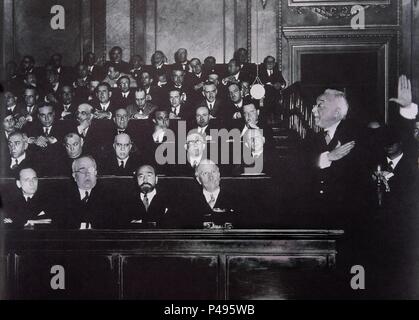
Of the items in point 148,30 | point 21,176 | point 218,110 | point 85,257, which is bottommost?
point 85,257

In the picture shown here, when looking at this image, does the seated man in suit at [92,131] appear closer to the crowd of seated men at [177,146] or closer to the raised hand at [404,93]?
the crowd of seated men at [177,146]

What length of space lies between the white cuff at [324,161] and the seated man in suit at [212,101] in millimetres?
990

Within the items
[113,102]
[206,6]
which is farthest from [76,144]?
[206,6]

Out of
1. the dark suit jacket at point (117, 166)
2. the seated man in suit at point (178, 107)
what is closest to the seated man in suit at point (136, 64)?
the seated man in suit at point (178, 107)

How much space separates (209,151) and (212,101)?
59 cm

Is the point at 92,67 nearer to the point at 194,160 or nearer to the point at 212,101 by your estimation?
the point at 212,101

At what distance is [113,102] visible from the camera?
5.21 metres

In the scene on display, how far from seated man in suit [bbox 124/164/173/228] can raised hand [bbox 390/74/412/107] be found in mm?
2259

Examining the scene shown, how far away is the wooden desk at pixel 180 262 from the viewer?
13.4 ft

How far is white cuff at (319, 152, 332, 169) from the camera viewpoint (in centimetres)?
479

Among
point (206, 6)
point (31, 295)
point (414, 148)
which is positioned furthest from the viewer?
point (206, 6)

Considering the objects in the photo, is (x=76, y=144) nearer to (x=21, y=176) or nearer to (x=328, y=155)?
(x=21, y=176)

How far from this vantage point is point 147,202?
15.4ft
